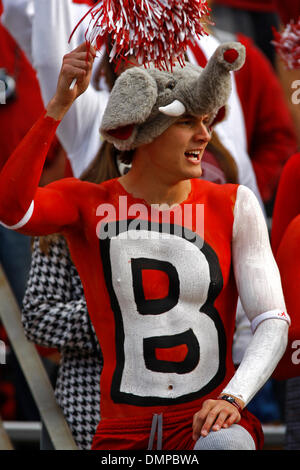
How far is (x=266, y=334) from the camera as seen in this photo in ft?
6.95

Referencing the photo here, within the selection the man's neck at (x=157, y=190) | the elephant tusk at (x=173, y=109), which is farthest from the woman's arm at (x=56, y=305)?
the elephant tusk at (x=173, y=109)

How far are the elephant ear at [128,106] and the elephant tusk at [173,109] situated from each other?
3 cm

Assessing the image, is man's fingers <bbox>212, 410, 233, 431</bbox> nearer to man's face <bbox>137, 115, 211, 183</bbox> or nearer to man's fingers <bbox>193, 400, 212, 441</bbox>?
man's fingers <bbox>193, 400, 212, 441</bbox>

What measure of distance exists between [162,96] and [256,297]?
55 cm

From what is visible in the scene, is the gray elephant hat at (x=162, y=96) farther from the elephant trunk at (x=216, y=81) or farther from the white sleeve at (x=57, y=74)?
the white sleeve at (x=57, y=74)

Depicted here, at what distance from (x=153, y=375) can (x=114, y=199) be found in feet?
1.51

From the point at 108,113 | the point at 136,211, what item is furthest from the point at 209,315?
the point at 108,113

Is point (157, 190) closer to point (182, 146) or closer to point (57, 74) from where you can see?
point (182, 146)

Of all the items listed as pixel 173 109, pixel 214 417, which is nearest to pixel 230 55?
pixel 173 109

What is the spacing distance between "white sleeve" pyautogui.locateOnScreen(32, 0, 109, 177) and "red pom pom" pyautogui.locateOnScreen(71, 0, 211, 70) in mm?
791

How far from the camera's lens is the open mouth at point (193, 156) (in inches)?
87.3

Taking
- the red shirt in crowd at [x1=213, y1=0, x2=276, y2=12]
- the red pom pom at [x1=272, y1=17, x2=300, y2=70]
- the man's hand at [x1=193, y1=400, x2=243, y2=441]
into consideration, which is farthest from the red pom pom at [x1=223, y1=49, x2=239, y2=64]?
the red shirt in crowd at [x1=213, y1=0, x2=276, y2=12]

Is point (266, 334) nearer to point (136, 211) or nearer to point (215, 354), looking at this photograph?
point (215, 354)

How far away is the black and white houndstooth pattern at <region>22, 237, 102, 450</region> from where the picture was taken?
2.59 metres
